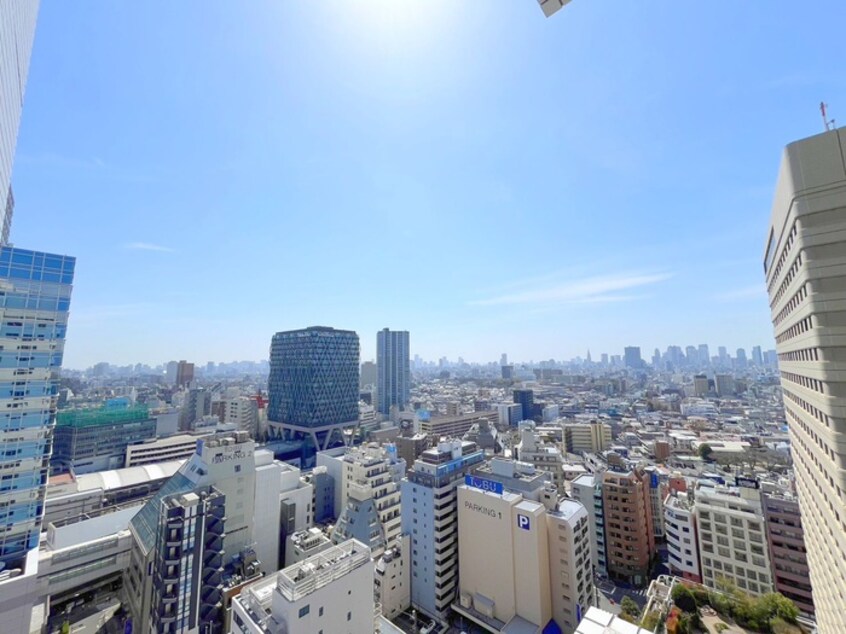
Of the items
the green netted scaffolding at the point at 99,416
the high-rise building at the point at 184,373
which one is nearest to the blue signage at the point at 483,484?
the green netted scaffolding at the point at 99,416

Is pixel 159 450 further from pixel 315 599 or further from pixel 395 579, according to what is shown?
pixel 315 599

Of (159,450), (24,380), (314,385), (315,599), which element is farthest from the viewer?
(314,385)

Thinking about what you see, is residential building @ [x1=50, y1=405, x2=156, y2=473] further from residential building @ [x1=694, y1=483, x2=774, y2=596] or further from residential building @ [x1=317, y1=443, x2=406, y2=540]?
residential building @ [x1=694, y1=483, x2=774, y2=596]

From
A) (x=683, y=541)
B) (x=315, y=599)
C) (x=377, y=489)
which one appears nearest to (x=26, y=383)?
(x=315, y=599)

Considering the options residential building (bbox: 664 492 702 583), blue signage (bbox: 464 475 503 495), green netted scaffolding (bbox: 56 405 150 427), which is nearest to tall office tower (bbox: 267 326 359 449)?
green netted scaffolding (bbox: 56 405 150 427)

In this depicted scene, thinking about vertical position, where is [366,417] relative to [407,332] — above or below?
below

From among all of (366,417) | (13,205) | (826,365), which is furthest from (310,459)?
(826,365)

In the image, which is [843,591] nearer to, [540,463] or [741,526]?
[741,526]

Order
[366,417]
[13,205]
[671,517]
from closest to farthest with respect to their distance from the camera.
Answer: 1. [671,517]
2. [13,205]
3. [366,417]
